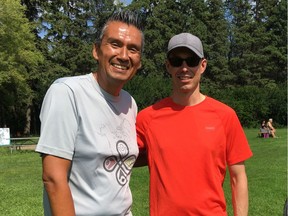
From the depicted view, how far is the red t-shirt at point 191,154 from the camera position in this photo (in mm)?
2654

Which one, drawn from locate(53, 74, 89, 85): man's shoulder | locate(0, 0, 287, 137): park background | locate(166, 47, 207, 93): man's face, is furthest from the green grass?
locate(0, 0, 287, 137): park background

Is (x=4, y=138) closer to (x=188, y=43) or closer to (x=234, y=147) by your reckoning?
(x=188, y=43)

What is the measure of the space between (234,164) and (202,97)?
485mm

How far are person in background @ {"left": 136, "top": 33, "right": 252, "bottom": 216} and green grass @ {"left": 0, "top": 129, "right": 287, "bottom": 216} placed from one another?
4.59 metres

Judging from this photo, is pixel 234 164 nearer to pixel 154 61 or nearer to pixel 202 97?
pixel 202 97

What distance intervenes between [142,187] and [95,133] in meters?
7.81

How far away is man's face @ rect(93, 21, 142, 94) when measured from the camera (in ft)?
8.12

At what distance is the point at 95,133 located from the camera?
2.26m

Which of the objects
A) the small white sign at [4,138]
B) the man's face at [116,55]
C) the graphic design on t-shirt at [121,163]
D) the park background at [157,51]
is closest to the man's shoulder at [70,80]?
the man's face at [116,55]

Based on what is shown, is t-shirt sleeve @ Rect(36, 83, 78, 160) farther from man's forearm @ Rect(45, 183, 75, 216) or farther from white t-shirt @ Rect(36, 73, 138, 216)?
man's forearm @ Rect(45, 183, 75, 216)

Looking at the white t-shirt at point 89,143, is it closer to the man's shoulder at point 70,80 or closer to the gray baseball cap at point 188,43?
the man's shoulder at point 70,80

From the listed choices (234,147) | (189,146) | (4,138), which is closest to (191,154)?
(189,146)

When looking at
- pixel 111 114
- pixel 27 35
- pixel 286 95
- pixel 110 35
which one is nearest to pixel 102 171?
pixel 111 114

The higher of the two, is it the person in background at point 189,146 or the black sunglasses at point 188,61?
the black sunglasses at point 188,61
